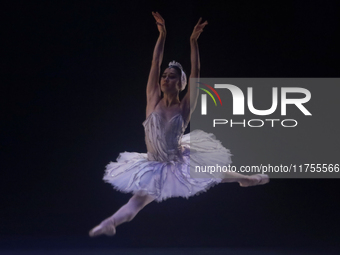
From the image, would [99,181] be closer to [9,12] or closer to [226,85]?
[226,85]

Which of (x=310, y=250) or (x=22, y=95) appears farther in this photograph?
Answer: (x=22, y=95)

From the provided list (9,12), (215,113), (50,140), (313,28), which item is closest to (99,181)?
(50,140)

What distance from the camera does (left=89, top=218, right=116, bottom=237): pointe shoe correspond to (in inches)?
125

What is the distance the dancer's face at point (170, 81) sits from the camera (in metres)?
3.30

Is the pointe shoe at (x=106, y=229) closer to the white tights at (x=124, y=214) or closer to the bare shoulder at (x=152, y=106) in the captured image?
the white tights at (x=124, y=214)

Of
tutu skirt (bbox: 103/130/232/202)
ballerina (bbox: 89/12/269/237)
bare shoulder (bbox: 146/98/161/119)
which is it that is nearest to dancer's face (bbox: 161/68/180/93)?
ballerina (bbox: 89/12/269/237)

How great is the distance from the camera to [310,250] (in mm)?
3322

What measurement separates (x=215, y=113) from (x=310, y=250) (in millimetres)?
1365

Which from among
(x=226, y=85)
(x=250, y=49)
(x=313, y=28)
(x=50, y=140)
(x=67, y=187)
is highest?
(x=313, y=28)

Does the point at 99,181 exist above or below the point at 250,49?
below

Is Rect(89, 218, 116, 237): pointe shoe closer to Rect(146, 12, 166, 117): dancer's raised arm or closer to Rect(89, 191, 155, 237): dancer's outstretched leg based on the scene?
Rect(89, 191, 155, 237): dancer's outstretched leg

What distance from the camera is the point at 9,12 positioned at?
3621mm

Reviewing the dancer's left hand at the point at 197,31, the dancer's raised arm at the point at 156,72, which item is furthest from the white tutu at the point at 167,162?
the dancer's left hand at the point at 197,31

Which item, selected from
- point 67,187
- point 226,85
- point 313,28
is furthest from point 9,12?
point 313,28
